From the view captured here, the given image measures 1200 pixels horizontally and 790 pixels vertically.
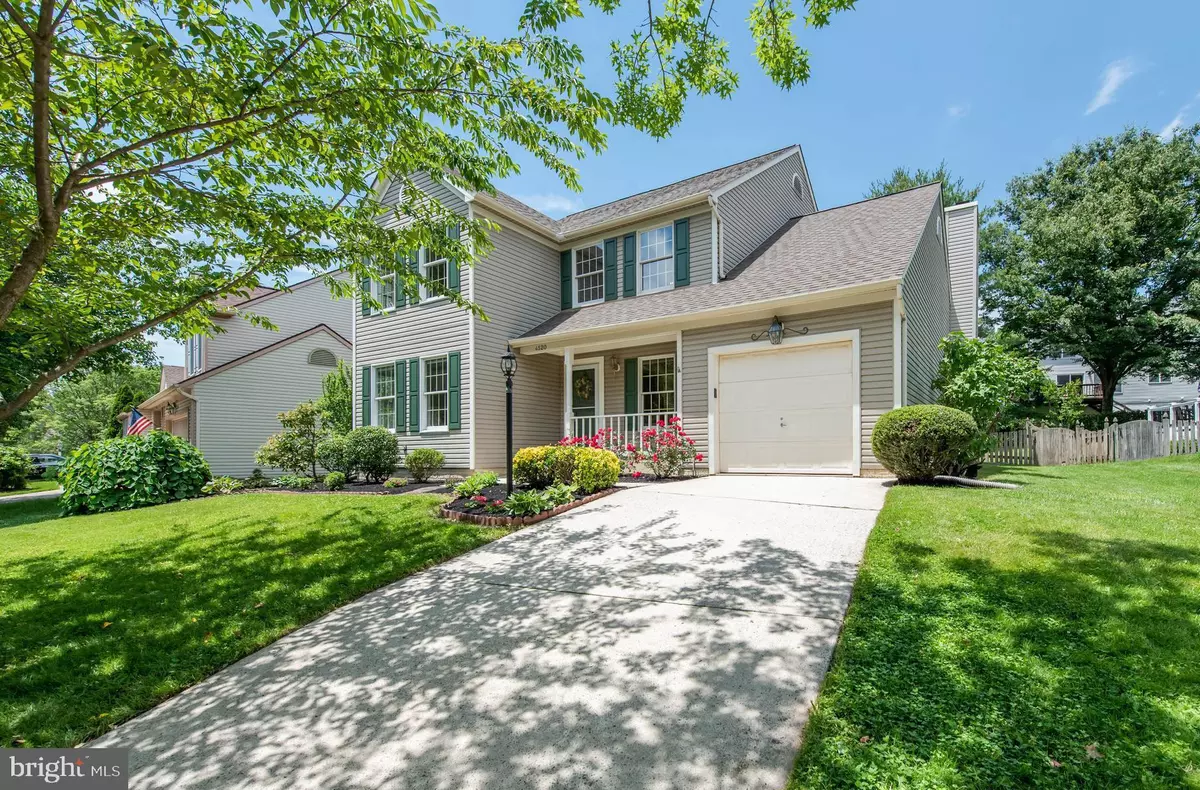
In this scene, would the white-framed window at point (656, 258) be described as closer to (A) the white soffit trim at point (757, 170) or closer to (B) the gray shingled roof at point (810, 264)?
(B) the gray shingled roof at point (810, 264)

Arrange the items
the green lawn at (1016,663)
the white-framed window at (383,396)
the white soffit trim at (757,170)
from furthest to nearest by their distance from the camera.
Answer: the white-framed window at (383,396) < the white soffit trim at (757,170) < the green lawn at (1016,663)

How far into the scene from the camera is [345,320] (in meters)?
21.0

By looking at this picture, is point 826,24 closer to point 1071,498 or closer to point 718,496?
point 718,496

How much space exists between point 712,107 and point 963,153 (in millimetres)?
26809

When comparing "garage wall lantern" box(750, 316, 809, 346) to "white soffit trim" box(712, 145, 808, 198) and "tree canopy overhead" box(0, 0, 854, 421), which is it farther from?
"tree canopy overhead" box(0, 0, 854, 421)

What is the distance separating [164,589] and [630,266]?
9.90 meters

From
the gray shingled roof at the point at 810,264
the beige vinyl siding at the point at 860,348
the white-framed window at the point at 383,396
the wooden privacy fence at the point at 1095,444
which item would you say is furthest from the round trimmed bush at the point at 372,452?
the wooden privacy fence at the point at 1095,444

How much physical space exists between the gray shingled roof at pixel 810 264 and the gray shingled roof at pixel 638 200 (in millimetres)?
1807

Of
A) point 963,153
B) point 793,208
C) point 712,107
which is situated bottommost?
point 712,107

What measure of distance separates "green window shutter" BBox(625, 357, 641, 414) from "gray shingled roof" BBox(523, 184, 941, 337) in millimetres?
1253

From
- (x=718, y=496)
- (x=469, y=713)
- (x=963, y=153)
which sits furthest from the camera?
(x=963, y=153)

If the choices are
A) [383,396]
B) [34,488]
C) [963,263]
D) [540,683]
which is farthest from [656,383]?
[34,488]

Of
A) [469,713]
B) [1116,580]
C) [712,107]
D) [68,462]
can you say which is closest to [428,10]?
[712,107]

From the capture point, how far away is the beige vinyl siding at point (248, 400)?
16.2 metres
